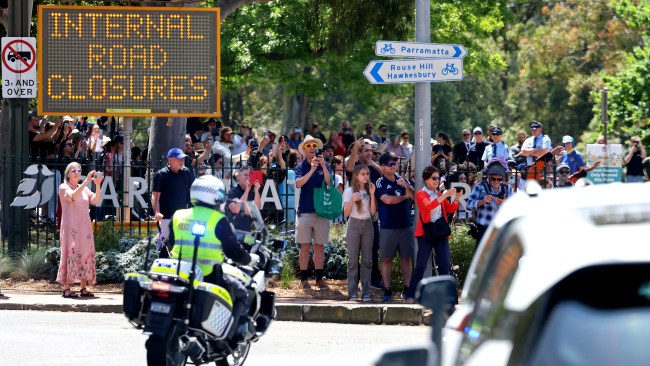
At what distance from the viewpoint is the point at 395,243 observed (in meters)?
15.7

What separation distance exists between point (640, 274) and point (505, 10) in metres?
33.7

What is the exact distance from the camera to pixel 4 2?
2216 centimetres

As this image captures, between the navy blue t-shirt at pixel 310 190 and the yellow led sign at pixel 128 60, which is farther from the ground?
the yellow led sign at pixel 128 60

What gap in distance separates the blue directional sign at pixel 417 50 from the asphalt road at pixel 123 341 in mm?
3153

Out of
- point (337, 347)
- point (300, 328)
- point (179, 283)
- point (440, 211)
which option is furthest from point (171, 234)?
point (440, 211)

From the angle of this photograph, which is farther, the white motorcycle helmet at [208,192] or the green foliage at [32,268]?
the green foliage at [32,268]

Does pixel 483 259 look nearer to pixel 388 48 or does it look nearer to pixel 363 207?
pixel 388 48

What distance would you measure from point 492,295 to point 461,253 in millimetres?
12957

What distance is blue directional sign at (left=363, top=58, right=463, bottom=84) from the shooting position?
15.1m

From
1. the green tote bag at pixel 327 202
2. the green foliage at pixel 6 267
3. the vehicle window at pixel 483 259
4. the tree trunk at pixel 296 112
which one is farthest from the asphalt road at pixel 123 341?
the tree trunk at pixel 296 112

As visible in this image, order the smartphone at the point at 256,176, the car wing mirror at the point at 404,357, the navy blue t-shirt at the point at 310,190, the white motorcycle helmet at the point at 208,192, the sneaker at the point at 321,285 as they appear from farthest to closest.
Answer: the smartphone at the point at 256,176 → the sneaker at the point at 321,285 → the navy blue t-shirt at the point at 310,190 → the white motorcycle helmet at the point at 208,192 → the car wing mirror at the point at 404,357

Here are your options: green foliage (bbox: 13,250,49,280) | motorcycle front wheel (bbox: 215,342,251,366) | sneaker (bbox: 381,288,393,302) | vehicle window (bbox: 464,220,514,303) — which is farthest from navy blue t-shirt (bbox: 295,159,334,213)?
vehicle window (bbox: 464,220,514,303)

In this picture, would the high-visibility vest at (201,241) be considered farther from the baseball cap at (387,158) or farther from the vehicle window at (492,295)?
the baseball cap at (387,158)

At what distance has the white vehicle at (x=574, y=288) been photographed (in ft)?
9.20
